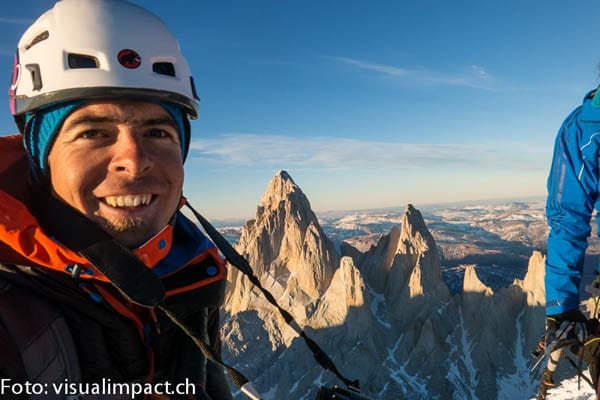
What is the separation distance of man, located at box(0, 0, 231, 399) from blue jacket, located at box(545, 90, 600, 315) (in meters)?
5.76

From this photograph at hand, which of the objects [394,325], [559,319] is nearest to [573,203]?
[559,319]

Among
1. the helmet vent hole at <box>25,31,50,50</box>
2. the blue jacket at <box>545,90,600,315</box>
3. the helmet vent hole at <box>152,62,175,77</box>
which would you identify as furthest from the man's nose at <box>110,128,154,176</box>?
the blue jacket at <box>545,90,600,315</box>

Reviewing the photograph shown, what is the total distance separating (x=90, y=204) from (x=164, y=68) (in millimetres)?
1464

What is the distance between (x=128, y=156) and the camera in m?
2.63

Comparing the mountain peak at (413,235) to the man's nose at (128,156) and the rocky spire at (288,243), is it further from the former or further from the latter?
the man's nose at (128,156)

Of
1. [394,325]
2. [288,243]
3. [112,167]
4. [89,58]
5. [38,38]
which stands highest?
[38,38]

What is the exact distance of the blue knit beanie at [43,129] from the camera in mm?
2732

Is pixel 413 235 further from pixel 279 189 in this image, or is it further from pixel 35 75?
pixel 35 75

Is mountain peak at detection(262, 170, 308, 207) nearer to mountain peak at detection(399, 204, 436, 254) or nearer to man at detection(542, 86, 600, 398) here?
mountain peak at detection(399, 204, 436, 254)

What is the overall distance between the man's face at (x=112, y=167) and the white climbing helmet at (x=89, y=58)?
0.19 meters

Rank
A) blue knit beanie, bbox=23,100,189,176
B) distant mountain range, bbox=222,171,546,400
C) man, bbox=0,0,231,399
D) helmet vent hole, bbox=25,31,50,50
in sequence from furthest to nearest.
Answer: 1. distant mountain range, bbox=222,171,546,400
2. helmet vent hole, bbox=25,31,50,50
3. blue knit beanie, bbox=23,100,189,176
4. man, bbox=0,0,231,399

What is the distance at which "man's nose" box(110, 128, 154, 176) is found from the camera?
103 inches

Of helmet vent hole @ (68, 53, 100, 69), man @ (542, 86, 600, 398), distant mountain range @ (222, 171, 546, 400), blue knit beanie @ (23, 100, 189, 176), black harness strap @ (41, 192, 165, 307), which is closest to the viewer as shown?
black harness strap @ (41, 192, 165, 307)

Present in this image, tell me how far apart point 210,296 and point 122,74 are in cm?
212
